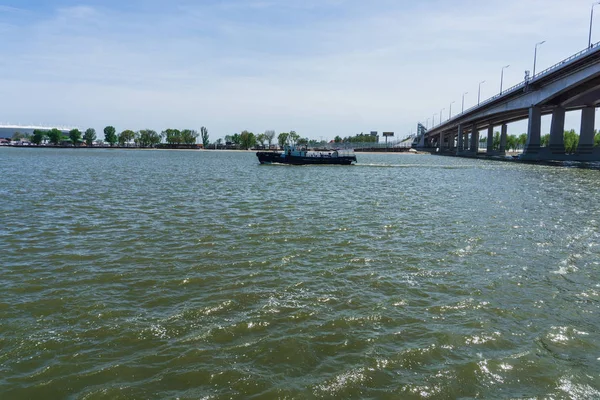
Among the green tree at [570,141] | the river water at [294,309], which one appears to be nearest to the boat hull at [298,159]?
the river water at [294,309]

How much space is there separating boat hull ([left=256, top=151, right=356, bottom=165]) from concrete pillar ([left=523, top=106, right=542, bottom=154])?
38.3m

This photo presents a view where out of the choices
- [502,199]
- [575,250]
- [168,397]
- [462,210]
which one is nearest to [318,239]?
[575,250]

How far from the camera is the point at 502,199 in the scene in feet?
97.2

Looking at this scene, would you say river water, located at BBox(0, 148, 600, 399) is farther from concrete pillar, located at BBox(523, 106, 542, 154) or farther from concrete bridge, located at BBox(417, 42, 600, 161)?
concrete pillar, located at BBox(523, 106, 542, 154)

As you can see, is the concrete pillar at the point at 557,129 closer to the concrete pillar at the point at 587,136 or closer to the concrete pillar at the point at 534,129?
the concrete pillar at the point at 534,129

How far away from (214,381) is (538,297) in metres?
7.89

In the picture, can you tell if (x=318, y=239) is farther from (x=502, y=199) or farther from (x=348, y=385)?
(x=502, y=199)

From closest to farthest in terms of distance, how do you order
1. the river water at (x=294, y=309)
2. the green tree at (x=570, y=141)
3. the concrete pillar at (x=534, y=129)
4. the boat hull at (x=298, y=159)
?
the river water at (x=294, y=309) < the boat hull at (x=298, y=159) < the concrete pillar at (x=534, y=129) < the green tree at (x=570, y=141)

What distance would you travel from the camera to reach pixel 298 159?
79.6 meters

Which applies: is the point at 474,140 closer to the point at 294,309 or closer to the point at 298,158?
the point at 298,158

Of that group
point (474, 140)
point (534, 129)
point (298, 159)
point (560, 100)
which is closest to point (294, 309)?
point (298, 159)

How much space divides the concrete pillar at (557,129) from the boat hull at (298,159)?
41.4 meters

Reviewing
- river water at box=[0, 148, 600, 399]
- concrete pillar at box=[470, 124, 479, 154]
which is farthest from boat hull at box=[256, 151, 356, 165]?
concrete pillar at box=[470, 124, 479, 154]

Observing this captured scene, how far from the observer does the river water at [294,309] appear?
6531mm
